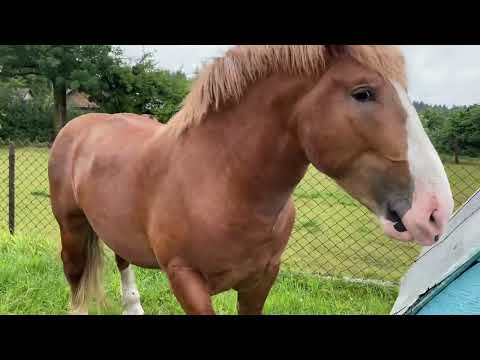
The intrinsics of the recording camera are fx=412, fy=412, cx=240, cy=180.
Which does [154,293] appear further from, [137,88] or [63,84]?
[63,84]

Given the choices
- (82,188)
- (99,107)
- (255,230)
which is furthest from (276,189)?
(99,107)

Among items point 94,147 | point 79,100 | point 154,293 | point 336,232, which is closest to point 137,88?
point 79,100

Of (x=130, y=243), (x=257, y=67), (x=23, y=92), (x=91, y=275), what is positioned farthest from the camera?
(x=23, y=92)

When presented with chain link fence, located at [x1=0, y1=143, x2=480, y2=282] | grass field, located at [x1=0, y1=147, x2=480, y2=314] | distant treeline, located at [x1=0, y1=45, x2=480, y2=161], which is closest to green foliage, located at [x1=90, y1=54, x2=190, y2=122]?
distant treeline, located at [x1=0, y1=45, x2=480, y2=161]

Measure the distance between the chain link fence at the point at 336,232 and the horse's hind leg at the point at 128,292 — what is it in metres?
1.55

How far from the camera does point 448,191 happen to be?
1189mm

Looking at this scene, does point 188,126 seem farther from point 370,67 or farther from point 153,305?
point 153,305

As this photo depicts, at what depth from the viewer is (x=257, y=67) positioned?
1456mm

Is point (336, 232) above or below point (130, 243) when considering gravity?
below

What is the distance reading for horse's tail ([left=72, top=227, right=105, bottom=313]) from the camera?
286 centimetres

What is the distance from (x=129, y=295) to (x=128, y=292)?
2cm

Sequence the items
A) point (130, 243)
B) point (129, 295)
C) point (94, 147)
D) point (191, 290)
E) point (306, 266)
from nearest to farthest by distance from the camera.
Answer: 1. point (191, 290)
2. point (130, 243)
3. point (94, 147)
4. point (129, 295)
5. point (306, 266)

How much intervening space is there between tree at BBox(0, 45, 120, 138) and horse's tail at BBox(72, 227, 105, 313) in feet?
54.6

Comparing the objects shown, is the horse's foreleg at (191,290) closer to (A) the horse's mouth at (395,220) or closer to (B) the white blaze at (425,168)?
(A) the horse's mouth at (395,220)
